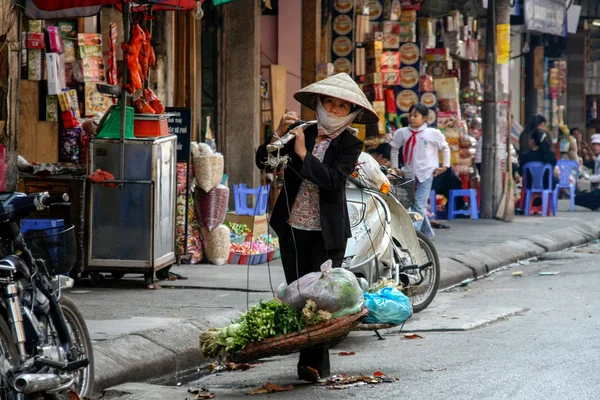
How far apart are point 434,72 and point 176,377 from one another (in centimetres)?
1375

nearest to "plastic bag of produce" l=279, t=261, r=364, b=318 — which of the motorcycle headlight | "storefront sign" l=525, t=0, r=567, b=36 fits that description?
the motorcycle headlight

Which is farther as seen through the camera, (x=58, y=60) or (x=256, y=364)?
(x=58, y=60)

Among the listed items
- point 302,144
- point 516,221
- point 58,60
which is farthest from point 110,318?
point 516,221

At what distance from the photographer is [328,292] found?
699 centimetres

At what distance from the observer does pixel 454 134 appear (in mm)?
20266

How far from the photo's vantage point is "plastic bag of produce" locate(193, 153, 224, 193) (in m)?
12.3

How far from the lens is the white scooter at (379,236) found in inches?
368

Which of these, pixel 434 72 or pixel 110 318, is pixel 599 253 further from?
pixel 110 318

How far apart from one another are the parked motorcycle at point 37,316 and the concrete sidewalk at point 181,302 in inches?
40.4

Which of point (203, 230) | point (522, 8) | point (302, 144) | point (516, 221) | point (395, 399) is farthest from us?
point (522, 8)

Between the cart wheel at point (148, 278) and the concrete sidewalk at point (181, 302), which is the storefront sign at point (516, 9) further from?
the cart wheel at point (148, 278)

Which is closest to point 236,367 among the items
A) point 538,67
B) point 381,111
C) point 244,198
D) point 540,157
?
point 244,198

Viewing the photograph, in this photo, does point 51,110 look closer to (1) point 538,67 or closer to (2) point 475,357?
(2) point 475,357

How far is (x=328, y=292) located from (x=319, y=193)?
2.35 feet
